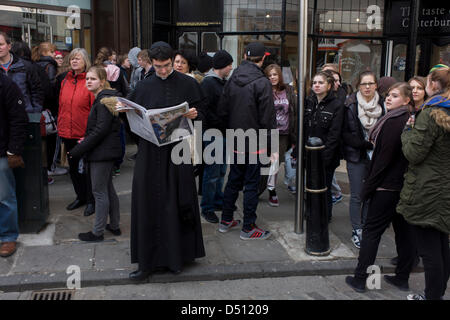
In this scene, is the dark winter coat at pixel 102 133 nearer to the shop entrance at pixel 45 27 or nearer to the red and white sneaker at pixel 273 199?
the red and white sneaker at pixel 273 199

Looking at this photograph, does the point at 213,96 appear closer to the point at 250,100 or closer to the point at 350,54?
the point at 250,100

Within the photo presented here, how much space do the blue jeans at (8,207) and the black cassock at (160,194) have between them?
1.36 meters

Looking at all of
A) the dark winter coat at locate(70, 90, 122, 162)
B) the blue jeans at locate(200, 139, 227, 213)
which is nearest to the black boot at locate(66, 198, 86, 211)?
the dark winter coat at locate(70, 90, 122, 162)

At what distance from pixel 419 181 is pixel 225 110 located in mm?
2160

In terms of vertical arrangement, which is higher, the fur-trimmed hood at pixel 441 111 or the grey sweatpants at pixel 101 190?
the fur-trimmed hood at pixel 441 111

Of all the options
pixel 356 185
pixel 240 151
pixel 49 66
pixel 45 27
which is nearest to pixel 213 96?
pixel 240 151

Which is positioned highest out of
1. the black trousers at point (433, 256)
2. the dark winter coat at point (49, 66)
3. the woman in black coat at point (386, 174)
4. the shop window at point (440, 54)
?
the shop window at point (440, 54)

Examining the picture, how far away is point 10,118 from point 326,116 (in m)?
3.14

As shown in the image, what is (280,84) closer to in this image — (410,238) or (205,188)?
(205,188)

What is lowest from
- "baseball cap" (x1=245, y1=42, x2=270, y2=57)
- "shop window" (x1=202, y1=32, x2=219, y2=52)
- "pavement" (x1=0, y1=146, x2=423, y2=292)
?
"pavement" (x1=0, y1=146, x2=423, y2=292)

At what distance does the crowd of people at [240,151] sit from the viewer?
3.56 metres

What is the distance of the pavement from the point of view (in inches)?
165

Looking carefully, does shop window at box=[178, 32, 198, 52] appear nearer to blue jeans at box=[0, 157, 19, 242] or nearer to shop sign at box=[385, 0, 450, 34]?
shop sign at box=[385, 0, 450, 34]

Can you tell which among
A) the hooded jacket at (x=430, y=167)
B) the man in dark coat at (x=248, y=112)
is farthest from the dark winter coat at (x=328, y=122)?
the hooded jacket at (x=430, y=167)
